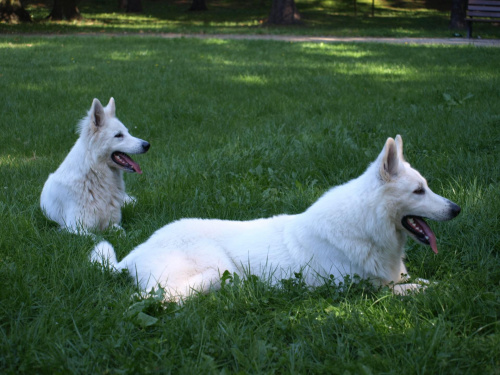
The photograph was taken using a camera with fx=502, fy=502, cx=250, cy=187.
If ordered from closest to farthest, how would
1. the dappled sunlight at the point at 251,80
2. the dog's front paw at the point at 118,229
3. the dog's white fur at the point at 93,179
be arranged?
1. the dog's front paw at the point at 118,229
2. the dog's white fur at the point at 93,179
3. the dappled sunlight at the point at 251,80

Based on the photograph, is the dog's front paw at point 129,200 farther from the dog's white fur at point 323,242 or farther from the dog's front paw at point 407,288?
the dog's front paw at point 407,288

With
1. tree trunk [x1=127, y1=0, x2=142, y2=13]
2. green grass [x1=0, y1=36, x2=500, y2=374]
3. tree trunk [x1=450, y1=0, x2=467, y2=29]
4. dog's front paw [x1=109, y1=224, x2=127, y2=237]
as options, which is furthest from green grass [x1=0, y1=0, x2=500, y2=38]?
dog's front paw [x1=109, y1=224, x2=127, y2=237]

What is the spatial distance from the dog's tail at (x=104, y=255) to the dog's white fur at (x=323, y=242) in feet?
0.05

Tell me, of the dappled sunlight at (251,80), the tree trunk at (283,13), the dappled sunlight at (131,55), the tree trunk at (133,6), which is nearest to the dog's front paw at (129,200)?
the dappled sunlight at (251,80)

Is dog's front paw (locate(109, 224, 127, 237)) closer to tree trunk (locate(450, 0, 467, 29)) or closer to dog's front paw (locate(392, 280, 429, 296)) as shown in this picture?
dog's front paw (locate(392, 280, 429, 296))

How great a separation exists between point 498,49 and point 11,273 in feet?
50.2

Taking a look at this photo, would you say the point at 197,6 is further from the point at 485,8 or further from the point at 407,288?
the point at 407,288

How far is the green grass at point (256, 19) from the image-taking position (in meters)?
22.0

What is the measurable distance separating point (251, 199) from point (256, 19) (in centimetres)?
2680

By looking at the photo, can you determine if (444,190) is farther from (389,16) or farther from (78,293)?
(389,16)

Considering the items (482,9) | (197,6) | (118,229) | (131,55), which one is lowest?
(118,229)

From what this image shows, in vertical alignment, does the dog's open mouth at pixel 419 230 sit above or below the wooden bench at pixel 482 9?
below

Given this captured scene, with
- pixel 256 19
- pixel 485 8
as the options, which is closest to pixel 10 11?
pixel 256 19

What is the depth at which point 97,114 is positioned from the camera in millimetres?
5297
